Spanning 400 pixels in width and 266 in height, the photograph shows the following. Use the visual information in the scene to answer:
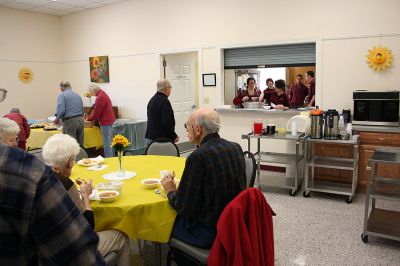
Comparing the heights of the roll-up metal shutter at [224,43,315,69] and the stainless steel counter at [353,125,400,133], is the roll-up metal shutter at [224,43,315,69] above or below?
above

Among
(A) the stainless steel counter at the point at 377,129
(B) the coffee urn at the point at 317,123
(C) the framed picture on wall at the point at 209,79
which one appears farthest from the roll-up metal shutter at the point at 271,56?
(A) the stainless steel counter at the point at 377,129

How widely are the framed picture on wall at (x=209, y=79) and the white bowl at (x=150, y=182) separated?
3.58 m

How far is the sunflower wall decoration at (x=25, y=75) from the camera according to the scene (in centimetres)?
768

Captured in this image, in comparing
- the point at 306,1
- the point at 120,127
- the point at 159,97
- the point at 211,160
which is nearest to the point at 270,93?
the point at 306,1

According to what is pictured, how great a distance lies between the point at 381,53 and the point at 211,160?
3.51m

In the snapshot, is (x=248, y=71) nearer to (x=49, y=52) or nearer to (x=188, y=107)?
(x=188, y=107)

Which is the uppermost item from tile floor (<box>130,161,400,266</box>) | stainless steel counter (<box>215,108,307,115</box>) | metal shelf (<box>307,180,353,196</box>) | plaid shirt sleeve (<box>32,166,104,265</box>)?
stainless steel counter (<box>215,108,307,115</box>)

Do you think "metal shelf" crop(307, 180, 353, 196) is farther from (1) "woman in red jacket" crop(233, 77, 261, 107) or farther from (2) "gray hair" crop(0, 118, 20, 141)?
(2) "gray hair" crop(0, 118, 20, 141)

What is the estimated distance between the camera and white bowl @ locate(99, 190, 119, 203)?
220cm

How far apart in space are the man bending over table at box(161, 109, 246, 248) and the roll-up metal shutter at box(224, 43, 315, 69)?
341 centimetres

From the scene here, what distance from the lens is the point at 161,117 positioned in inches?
176

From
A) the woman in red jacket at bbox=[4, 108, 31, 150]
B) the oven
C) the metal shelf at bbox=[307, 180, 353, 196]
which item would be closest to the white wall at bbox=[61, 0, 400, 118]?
the oven

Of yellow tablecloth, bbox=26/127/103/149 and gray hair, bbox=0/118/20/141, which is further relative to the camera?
yellow tablecloth, bbox=26/127/103/149

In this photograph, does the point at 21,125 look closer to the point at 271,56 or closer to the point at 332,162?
the point at 271,56
